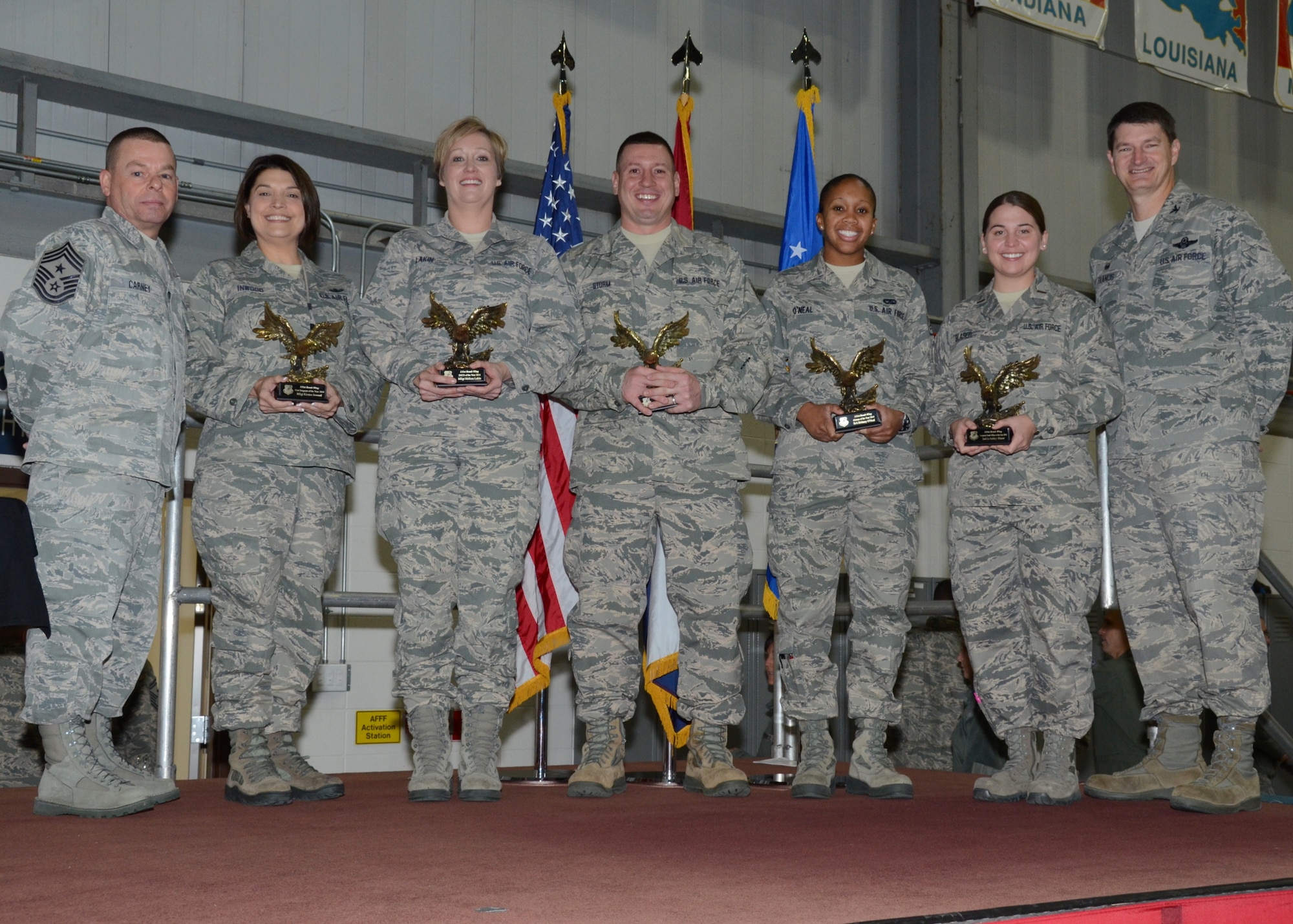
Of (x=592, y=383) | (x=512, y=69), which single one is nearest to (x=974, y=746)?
(x=592, y=383)

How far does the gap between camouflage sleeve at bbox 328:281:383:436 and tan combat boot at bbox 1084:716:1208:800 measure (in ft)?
6.67

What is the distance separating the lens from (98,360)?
2.63 metres

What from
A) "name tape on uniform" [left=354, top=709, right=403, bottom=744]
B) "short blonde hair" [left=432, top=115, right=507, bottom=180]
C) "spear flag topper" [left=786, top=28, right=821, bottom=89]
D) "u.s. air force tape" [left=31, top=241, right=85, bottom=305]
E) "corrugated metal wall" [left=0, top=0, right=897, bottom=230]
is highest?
"corrugated metal wall" [left=0, top=0, right=897, bottom=230]

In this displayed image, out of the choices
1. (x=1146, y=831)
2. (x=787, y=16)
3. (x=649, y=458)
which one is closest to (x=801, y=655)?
(x=649, y=458)

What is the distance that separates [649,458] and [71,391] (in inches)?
51.7

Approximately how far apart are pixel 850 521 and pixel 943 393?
0.45 metres

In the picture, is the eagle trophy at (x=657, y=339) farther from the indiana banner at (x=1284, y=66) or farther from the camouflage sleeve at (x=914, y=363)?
the indiana banner at (x=1284, y=66)

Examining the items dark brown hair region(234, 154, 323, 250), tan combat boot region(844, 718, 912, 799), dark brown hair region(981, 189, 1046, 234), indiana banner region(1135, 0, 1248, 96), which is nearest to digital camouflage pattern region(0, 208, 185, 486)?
dark brown hair region(234, 154, 323, 250)

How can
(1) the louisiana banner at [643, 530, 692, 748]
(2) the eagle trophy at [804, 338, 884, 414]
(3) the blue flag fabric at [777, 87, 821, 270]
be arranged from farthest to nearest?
(3) the blue flag fabric at [777, 87, 821, 270] < (1) the louisiana banner at [643, 530, 692, 748] < (2) the eagle trophy at [804, 338, 884, 414]

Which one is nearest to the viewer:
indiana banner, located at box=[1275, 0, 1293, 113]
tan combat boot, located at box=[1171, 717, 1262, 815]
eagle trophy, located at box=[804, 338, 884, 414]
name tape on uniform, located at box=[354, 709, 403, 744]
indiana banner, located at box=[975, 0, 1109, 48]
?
tan combat boot, located at box=[1171, 717, 1262, 815]

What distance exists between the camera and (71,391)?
8.51 feet

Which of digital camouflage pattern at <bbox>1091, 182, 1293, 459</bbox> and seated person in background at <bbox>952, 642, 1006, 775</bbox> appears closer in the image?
digital camouflage pattern at <bbox>1091, 182, 1293, 459</bbox>

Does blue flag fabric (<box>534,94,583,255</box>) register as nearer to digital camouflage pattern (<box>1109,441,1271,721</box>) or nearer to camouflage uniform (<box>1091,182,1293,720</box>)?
camouflage uniform (<box>1091,182,1293,720</box>)

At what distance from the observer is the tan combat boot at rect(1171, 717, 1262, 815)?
2.68 meters
